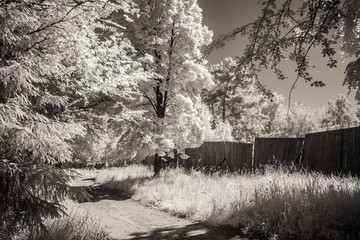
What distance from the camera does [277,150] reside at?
12859 mm

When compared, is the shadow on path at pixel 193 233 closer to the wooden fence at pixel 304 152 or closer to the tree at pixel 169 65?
the wooden fence at pixel 304 152

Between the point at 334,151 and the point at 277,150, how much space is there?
2.97 metres

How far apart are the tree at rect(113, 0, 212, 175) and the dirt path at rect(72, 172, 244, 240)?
11.3 feet

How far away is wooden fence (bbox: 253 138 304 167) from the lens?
39.6 feet

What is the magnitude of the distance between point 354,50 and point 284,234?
16.8ft

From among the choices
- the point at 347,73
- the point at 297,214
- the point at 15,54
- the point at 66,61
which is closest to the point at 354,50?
the point at 347,73

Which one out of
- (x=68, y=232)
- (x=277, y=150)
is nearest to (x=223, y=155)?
(x=277, y=150)

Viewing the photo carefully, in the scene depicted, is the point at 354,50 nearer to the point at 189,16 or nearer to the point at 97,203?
the point at 189,16

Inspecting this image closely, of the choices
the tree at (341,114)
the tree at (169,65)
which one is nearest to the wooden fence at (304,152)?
the tree at (169,65)

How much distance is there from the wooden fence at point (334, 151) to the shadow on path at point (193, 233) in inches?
211

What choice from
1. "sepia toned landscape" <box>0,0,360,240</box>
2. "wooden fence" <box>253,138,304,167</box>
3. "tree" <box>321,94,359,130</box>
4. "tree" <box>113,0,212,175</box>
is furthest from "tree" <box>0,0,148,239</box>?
"tree" <box>321,94,359,130</box>

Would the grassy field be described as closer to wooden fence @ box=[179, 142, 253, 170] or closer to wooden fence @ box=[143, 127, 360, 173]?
wooden fence @ box=[143, 127, 360, 173]

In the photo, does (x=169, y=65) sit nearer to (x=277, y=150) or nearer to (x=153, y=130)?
(x=153, y=130)

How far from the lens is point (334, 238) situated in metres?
4.74
